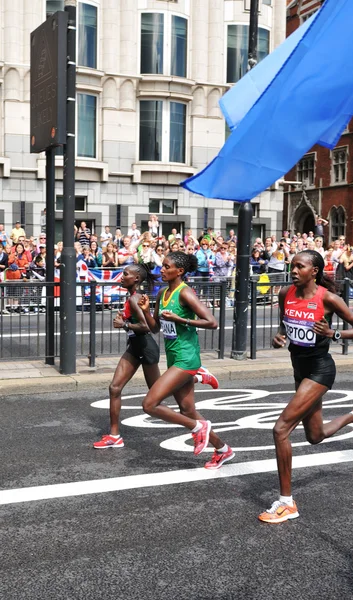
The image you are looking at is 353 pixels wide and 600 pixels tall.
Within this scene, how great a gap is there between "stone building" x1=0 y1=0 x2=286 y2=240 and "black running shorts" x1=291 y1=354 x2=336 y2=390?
23285 mm

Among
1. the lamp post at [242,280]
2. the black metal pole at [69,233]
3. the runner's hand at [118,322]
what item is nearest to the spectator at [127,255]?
the lamp post at [242,280]

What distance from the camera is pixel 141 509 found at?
536 cm

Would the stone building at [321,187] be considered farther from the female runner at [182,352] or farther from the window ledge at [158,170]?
the female runner at [182,352]

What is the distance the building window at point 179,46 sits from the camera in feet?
98.9

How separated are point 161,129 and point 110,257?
12693 mm

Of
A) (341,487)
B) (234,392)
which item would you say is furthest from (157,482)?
(234,392)

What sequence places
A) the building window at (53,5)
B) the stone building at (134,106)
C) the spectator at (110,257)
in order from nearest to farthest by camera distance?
the spectator at (110,257) < the stone building at (134,106) < the building window at (53,5)

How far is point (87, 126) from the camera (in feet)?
95.8

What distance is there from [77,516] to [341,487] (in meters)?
2.07

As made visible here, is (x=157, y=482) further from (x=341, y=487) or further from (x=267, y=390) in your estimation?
(x=267, y=390)

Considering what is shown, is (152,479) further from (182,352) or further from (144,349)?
(144,349)

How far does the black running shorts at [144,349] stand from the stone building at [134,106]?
70.5 ft

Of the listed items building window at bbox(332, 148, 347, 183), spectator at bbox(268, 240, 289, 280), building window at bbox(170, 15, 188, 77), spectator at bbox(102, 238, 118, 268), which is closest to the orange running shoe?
spectator at bbox(102, 238, 118, 268)

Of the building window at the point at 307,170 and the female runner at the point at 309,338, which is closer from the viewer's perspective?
→ the female runner at the point at 309,338
